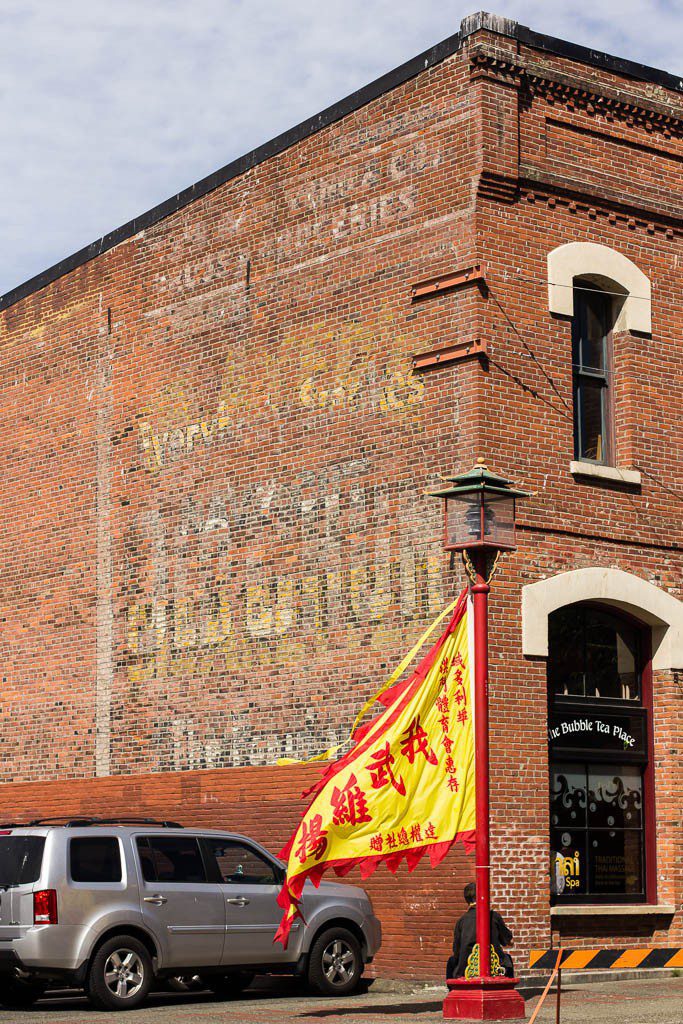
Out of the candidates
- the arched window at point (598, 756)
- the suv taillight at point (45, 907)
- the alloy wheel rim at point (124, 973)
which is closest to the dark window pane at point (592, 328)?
the arched window at point (598, 756)

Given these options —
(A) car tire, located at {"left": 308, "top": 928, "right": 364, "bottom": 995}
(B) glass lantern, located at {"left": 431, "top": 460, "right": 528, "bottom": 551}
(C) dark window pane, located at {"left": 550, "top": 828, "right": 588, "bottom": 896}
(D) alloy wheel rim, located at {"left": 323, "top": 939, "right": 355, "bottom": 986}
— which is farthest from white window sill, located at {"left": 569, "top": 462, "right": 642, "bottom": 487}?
(D) alloy wheel rim, located at {"left": 323, "top": 939, "right": 355, "bottom": 986}

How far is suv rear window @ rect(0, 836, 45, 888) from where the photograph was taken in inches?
580

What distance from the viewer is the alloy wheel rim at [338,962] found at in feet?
53.9

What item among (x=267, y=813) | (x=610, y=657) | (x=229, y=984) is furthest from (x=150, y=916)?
(x=610, y=657)

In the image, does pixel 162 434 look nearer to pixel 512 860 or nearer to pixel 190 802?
pixel 190 802

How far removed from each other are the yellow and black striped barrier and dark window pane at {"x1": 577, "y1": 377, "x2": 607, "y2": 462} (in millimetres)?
5900

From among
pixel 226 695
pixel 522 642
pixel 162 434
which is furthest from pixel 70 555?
pixel 522 642

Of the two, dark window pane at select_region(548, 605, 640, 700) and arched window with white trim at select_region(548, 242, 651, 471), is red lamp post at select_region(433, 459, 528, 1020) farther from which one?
arched window with white trim at select_region(548, 242, 651, 471)

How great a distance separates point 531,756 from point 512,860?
3.90 ft

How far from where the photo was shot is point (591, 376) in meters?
19.6

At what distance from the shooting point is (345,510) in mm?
19781

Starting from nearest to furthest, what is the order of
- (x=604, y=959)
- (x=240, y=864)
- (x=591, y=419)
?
(x=240, y=864) < (x=604, y=959) < (x=591, y=419)

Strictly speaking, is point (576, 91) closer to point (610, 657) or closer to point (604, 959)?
point (610, 657)

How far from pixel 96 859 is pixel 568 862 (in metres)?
5.97
